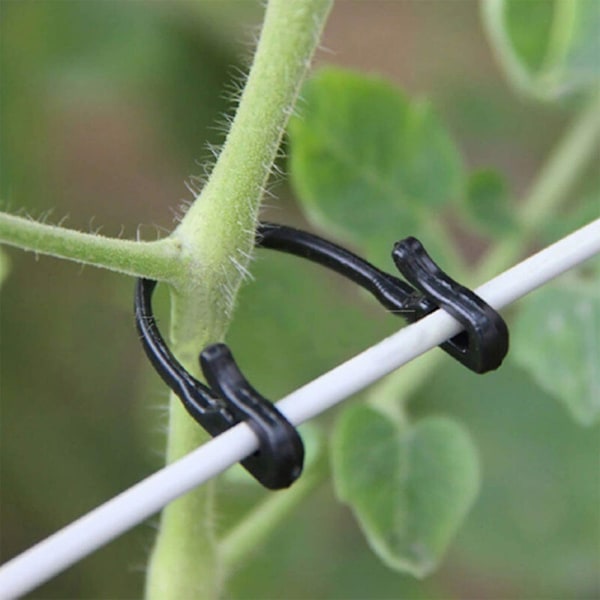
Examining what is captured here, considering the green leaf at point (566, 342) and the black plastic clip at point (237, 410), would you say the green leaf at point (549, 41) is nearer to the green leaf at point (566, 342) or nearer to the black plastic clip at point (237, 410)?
the green leaf at point (566, 342)

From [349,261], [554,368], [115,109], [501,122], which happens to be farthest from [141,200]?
[349,261]

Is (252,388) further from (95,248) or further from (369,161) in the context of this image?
(369,161)

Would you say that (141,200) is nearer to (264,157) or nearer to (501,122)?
(501,122)

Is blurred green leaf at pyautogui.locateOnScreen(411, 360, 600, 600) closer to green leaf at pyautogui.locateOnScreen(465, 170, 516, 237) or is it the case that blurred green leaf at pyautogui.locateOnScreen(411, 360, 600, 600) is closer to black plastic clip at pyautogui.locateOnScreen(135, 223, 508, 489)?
green leaf at pyautogui.locateOnScreen(465, 170, 516, 237)

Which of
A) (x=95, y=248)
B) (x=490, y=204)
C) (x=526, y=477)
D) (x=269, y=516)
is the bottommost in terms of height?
(x=526, y=477)

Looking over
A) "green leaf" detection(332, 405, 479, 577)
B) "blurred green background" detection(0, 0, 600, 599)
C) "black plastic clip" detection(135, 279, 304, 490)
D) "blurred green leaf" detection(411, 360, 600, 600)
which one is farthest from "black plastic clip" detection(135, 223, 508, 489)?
"blurred green leaf" detection(411, 360, 600, 600)

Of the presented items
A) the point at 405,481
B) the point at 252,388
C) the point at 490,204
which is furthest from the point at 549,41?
the point at 252,388
